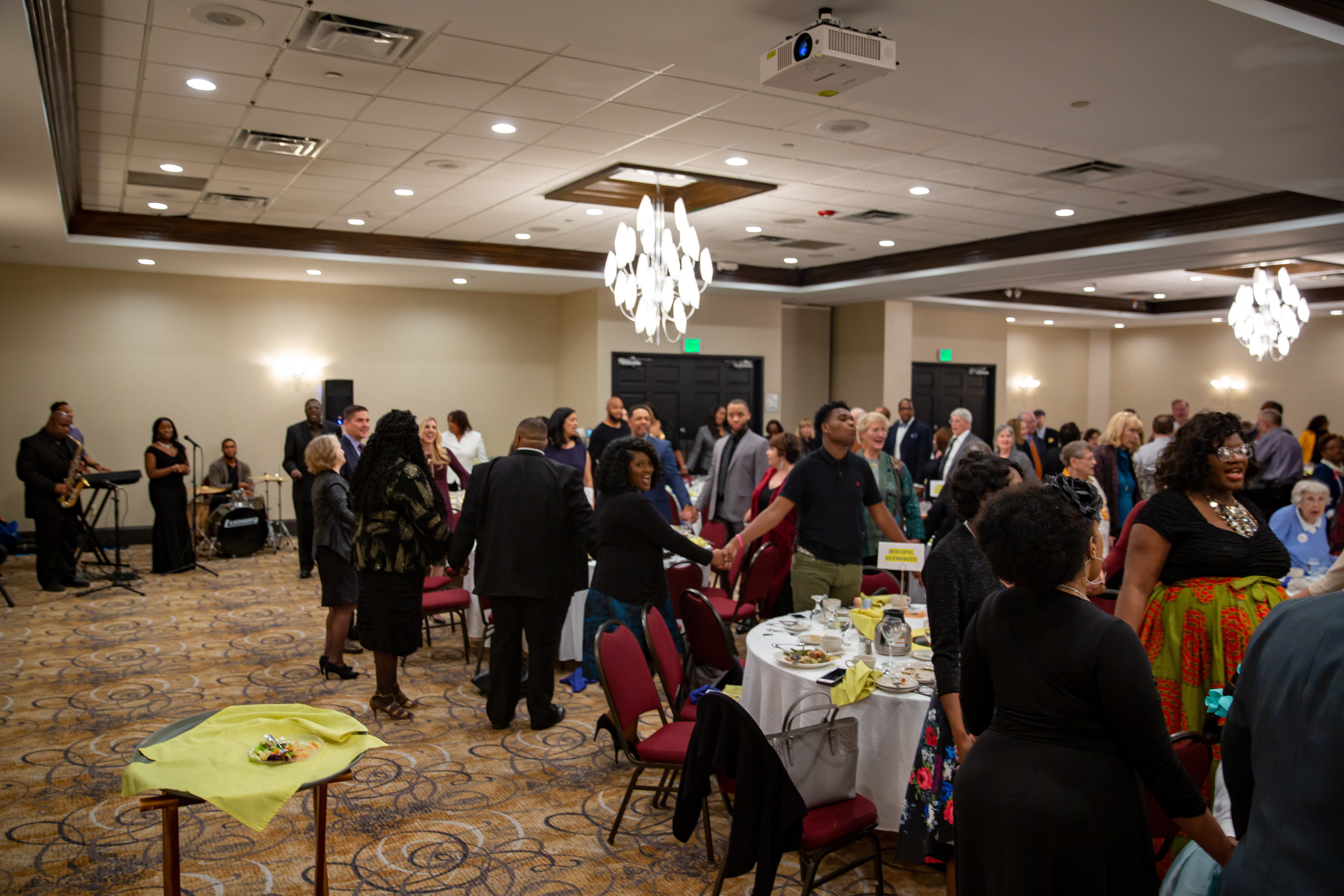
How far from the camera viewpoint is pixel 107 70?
5141 millimetres

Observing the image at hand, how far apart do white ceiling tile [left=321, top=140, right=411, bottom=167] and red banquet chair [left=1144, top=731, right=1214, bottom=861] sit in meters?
6.27

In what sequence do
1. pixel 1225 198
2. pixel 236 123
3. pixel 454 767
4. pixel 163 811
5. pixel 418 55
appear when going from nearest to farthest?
1. pixel 163 811
2. pixel 454 767
3. pixel 418 55
4. pixel 236 123
5. pixel 1225 198

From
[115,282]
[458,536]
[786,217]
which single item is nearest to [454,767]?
[458,536]

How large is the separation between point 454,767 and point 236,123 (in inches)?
180

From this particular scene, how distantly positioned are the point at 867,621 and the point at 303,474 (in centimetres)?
720

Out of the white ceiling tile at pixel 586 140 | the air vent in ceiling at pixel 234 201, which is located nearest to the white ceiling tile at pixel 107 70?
the white ceiling tile at pixel 586 140

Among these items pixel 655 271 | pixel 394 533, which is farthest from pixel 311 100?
pixel 655 271

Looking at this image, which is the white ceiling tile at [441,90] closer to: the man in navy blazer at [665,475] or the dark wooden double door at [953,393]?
the man in navy blazer at [665,475]

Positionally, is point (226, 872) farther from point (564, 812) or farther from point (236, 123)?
point (236, 123)

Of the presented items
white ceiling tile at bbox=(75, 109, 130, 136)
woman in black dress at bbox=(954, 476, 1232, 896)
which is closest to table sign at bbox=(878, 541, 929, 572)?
woman in black dress at bbox=(954, 476, 1232, 896)

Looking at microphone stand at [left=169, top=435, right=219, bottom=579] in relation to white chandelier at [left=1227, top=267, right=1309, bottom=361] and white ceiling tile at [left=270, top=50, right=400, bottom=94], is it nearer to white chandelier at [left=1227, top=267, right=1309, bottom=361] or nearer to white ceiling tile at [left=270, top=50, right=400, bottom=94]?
white ceiling tile at [left=270, top=50, right=400, bottom=94]

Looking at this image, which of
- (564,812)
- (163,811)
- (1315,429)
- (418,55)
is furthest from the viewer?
(1315,429)

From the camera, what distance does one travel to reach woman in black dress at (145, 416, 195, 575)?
956cm

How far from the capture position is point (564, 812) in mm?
4051
